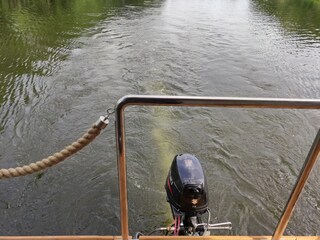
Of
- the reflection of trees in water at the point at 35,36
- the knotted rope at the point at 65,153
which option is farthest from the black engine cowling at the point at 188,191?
the reflection of trees in water at the point at 35,36

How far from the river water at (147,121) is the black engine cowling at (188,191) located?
49.6 inches

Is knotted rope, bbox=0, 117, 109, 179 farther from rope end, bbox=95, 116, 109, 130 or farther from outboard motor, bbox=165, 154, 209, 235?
outboard motor, bbox=165, 154, 209, 235

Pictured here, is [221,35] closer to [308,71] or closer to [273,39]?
[273,39]

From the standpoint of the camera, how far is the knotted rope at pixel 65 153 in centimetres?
154

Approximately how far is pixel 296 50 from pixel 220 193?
28.4 ft

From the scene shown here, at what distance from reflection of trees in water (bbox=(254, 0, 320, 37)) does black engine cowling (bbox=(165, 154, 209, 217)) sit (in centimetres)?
1259

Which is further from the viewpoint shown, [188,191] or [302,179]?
[188,191]

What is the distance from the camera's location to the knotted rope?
5.05 feet

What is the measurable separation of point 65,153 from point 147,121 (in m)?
4.29

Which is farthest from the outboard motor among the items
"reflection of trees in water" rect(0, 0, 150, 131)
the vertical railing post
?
"reflection of trees in water" rect(0, 0, 150, 131)

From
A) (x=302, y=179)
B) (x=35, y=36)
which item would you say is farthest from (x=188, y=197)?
(x=35, y=36)

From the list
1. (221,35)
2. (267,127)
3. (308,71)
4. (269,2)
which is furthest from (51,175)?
(269,2)

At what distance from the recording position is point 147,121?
600cm

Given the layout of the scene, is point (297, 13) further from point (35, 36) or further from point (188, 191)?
point (188, 191)
